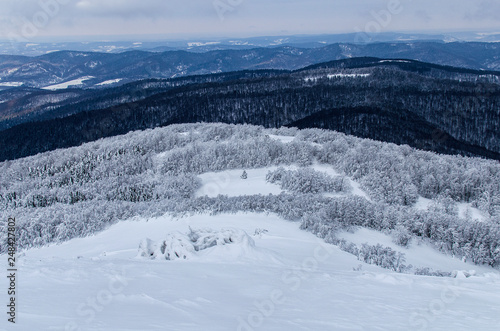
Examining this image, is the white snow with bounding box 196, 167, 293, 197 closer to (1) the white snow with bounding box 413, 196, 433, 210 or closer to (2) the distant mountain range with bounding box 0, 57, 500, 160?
(1) the white snow with bounding box 413, 196, 433, 210

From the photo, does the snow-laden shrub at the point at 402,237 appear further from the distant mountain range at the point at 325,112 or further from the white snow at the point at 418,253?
the distant mountain range at the point at 325,112

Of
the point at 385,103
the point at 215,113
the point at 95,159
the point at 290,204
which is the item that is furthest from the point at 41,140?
the point at 385,103

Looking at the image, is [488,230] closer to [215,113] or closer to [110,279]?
[110,279]

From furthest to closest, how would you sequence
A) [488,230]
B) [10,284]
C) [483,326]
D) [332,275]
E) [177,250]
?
[488,230] < [177,250] < [332,275] < [10,284] < [483,326]

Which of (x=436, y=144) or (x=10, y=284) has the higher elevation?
(x=10, y=284)

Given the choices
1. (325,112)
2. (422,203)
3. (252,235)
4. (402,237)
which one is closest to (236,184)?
(252,235)

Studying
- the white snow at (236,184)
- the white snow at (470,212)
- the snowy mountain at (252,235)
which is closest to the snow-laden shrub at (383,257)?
the snowy mountain at (252,235)

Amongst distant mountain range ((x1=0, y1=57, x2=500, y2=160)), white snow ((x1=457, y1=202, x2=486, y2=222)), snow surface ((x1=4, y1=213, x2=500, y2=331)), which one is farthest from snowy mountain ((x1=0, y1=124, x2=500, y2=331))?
→ distant mountain range ((x1=0, y1=57, x2=500, y2=160))
